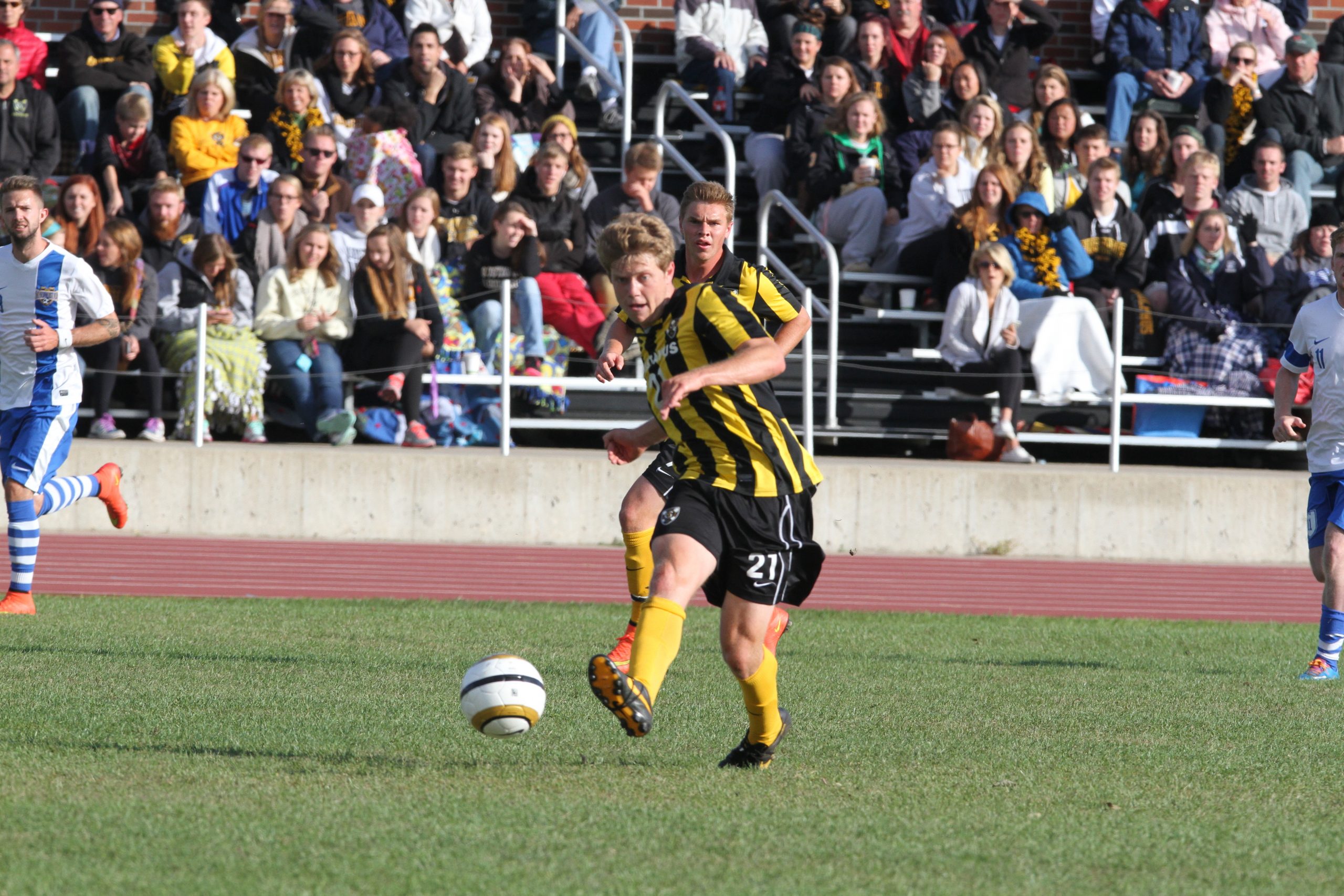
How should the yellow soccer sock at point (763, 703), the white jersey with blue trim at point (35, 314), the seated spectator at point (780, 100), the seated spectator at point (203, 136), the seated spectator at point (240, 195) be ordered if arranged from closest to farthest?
the yellow soccer sock at point (763, 703), the white jersey with blue trim at point (35, 314), the seated spectator at point (240, 195), the seated spectator at point (203, 136), the seated spectator at point (780, 100)

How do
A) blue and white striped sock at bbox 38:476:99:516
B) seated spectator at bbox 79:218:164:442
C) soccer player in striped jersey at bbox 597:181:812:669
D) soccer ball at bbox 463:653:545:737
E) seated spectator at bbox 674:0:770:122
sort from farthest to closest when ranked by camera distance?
seated spectator at bbox 674:0:770:122 → seated spectator at bbox 79:218:164:442 → blue and white striped sock at bbox 38:476:99:516 → soccer player in striped jersey at bbox 597:181:812:669 → soccer ball at bbox 463:653:545:737

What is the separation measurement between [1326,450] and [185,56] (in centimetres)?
1108

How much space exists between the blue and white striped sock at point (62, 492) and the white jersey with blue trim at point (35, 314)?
56 centimetres

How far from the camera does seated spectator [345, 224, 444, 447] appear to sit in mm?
13023

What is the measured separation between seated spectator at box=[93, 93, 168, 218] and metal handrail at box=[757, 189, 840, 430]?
16.6 feet

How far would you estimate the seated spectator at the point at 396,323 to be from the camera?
42.7 feet

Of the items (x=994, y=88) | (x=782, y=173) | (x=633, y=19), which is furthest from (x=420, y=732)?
(x=633, y=19)

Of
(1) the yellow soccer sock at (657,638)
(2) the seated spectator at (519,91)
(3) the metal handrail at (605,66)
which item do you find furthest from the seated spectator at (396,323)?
(1) the yellow soccer sock at (657,638)

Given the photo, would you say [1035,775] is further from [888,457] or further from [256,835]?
[888,457]

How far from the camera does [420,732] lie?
5.74 meters

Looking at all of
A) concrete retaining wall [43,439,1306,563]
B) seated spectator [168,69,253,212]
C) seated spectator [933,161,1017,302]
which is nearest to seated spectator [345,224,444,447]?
concrete retaining wall [43,439,1306,563]

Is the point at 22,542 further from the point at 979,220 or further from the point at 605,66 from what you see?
the point at 605,66

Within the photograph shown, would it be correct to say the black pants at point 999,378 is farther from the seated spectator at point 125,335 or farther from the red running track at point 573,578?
the seated spectator at point 125,335

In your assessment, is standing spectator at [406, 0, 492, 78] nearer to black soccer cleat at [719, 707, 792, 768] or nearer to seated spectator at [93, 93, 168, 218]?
seated spectator at [93, 93, 168, 218]
